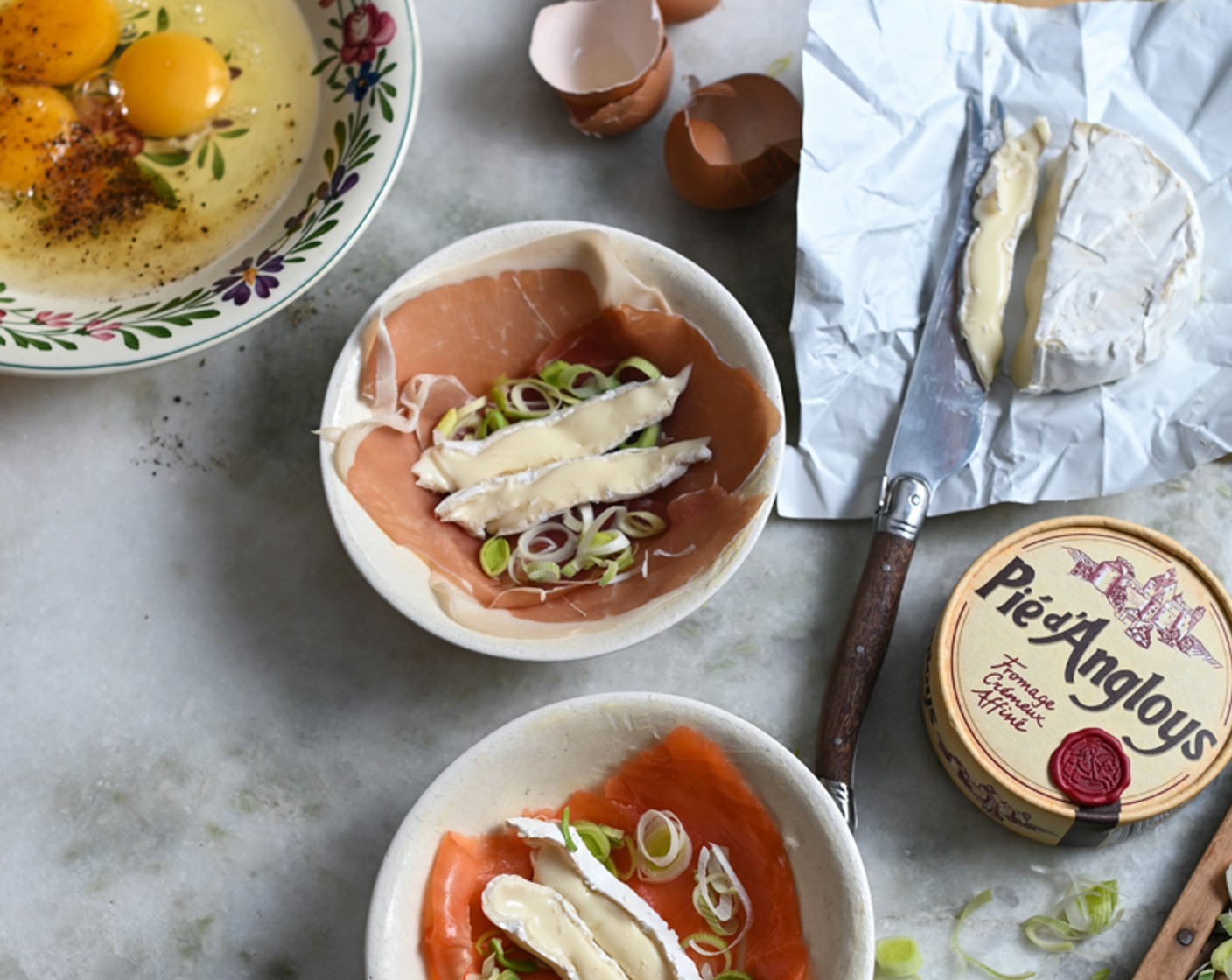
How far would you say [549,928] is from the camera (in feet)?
5.31

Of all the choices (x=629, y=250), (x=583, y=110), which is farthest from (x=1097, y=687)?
(x=583, y=110)

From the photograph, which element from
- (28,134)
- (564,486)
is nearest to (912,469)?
(564,486)

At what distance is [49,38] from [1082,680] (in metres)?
1.91

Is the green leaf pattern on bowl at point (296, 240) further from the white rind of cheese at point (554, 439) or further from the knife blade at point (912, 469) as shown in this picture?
the knife blade at point (912, 469)

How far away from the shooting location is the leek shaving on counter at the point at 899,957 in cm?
178

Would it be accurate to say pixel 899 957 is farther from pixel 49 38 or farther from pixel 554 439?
pixel 49 38

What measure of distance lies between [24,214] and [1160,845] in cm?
206

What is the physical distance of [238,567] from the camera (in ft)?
6.47

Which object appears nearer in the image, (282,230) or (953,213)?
(282,230)

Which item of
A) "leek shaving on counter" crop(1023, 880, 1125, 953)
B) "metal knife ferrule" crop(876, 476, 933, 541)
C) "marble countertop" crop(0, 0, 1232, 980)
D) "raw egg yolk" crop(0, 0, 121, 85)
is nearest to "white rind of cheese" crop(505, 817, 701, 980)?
"marble countertop" crop(0, 0, 1232, 980)

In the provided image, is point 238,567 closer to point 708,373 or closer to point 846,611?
point 708,373

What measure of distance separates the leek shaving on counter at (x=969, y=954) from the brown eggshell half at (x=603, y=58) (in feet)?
4.54

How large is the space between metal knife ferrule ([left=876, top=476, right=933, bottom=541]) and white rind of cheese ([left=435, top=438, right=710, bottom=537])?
0.97 ft

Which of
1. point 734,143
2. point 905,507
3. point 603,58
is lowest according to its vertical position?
point 905,507
